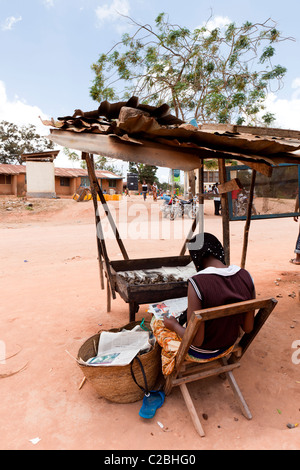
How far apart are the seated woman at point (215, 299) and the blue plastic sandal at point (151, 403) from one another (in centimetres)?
55

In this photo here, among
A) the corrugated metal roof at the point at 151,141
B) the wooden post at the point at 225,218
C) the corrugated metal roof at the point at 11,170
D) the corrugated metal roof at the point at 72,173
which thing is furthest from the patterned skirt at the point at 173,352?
the corrugated metal roof at the point at 72,173

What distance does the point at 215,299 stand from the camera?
2.18 meters

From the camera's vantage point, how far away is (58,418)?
98.7 inches

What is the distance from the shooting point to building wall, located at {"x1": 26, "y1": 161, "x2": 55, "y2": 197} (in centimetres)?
2347

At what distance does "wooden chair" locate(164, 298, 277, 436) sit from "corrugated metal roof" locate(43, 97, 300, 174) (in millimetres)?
1438

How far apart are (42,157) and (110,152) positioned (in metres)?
23.6

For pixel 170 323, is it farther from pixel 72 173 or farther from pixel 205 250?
pixel 72 173

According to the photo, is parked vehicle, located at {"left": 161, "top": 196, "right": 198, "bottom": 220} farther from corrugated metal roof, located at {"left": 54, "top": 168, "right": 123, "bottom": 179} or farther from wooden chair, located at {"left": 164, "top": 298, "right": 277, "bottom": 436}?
wooden chair, located at {"left": 164, "top": 298, "right": 277, "bottom": 436}

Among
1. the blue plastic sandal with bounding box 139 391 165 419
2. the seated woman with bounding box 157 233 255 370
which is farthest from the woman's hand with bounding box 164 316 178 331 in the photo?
the blue plastic sandal with bounding box 139 391 165 419

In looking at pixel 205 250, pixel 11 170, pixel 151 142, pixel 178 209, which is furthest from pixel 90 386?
pixel 11 170

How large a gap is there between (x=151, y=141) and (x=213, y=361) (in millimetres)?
2101

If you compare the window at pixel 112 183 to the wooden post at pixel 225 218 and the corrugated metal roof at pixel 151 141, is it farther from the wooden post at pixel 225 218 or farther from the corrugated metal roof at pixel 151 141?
the corrugated metal roof at pixel 151 141

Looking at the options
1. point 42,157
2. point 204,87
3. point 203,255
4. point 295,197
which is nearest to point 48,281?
point 203,255

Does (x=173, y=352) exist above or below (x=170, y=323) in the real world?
below
